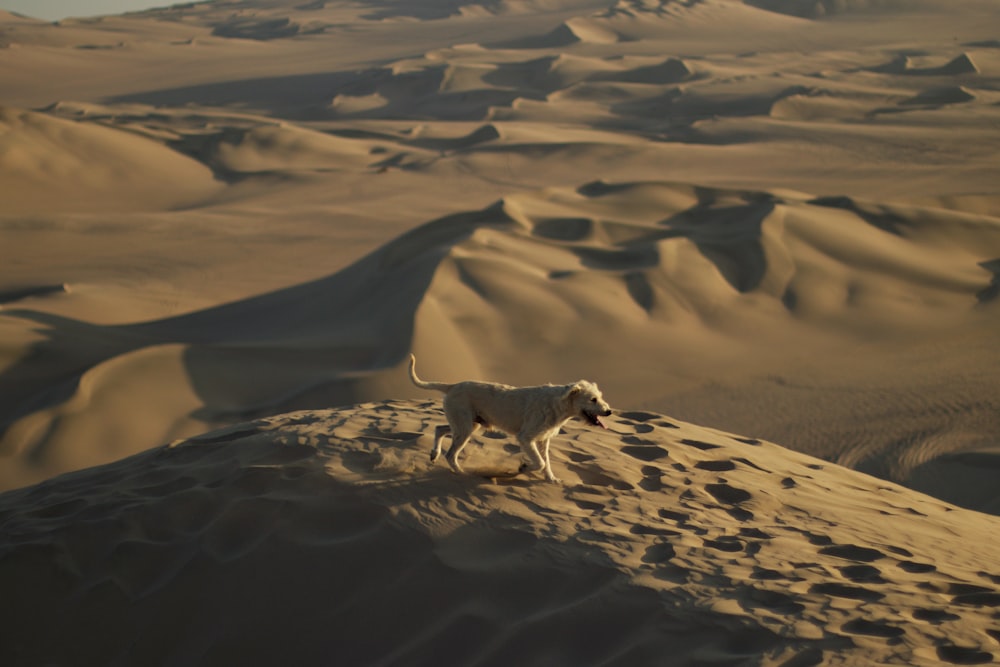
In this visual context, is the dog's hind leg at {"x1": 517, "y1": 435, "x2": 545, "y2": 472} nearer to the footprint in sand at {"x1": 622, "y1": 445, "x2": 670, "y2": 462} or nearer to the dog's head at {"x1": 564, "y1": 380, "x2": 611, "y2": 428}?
the dog's head at {"x1": 564, "y1": 380, "x2": 611, "y2": 428}

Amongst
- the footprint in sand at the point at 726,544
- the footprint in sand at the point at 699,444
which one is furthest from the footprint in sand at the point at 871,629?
the footprint in sand at the point at 699,444

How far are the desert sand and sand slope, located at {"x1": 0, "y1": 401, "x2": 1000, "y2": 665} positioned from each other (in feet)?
0.06

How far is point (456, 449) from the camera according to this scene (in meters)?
4.39

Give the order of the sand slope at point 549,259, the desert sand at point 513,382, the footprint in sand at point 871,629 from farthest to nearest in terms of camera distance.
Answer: the sand slope at point 549,259 → the desert sand at point 513,382 → the footprint in sand at point 871,629

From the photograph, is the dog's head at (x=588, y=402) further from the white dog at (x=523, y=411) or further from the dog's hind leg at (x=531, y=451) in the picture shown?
the dog's hind leg at (x=531, y=451)

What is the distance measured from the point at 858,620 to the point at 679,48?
41.4 metres

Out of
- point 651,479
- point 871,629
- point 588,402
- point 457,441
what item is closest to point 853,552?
point 871,629

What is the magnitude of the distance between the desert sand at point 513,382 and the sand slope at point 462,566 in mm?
17

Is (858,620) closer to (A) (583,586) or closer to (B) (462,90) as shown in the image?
(A) (583,586)

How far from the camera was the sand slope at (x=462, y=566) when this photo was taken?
3.17 m

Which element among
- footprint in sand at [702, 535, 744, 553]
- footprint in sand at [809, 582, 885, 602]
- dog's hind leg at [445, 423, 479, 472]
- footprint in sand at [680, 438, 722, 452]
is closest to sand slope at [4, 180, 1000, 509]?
footprint in sand at [680, 438, 722, 452]

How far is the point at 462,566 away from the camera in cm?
361

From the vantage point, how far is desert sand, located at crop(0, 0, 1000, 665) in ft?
11.4

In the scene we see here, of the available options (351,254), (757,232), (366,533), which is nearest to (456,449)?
(366,533)
